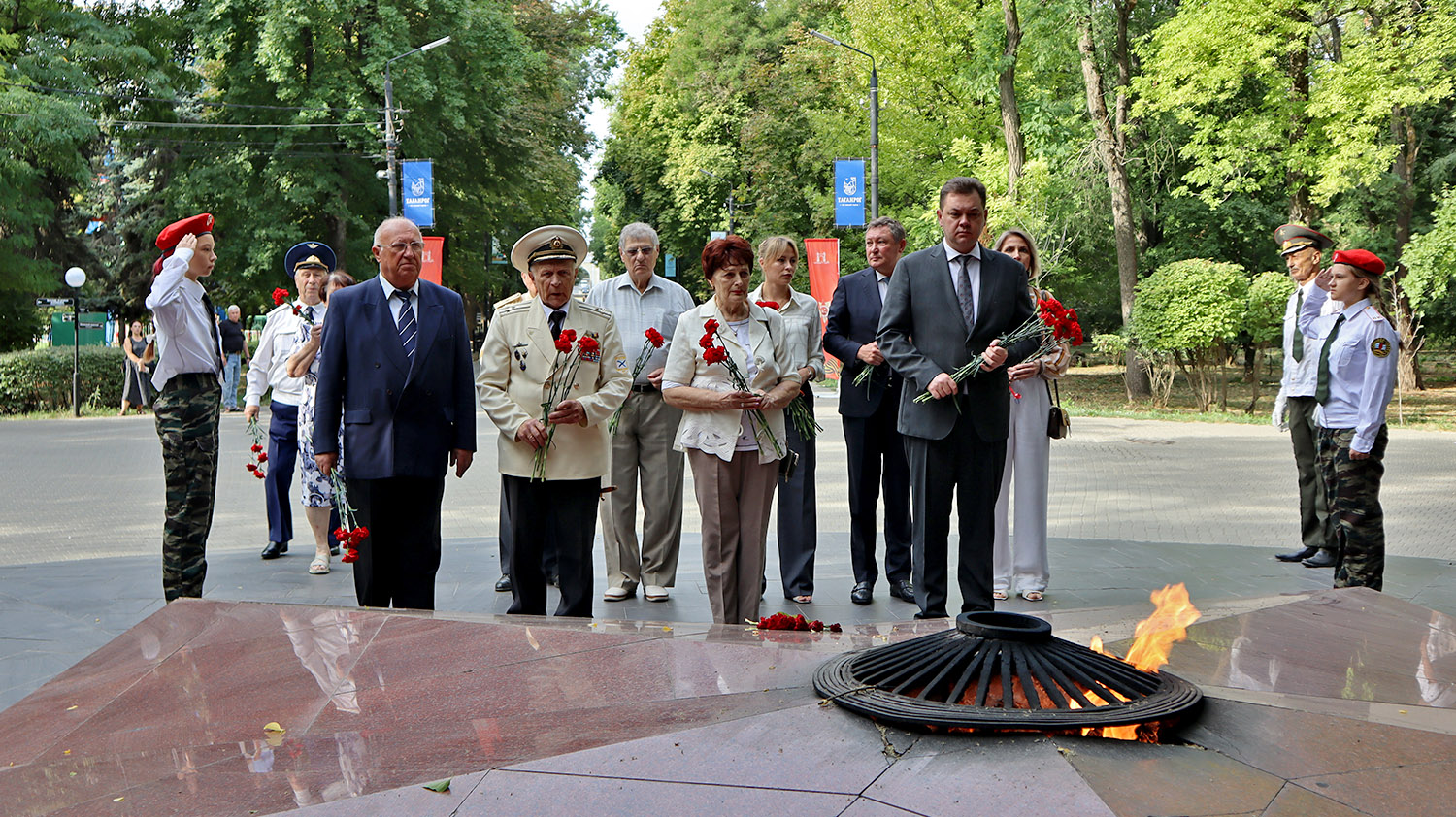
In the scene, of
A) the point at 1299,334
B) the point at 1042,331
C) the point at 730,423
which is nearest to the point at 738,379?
the point at 730,423

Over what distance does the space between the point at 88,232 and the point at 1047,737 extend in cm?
4796

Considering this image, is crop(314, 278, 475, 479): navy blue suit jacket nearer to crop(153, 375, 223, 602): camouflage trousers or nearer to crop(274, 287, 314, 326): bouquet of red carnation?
crop(153, 375, 223, 602): camouflage trousers

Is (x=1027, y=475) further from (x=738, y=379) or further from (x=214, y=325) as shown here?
(x=214, y=325)

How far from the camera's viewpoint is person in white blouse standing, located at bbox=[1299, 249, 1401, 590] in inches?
241

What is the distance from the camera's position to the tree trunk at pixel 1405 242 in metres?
22.8

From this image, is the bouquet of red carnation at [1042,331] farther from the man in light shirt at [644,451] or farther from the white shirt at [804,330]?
the man in light shirt at [644,451]

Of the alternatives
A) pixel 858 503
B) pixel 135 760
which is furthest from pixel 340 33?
pixel 135 760

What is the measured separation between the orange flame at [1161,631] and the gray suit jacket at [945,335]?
1.29 metres

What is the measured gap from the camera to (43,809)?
2.77m

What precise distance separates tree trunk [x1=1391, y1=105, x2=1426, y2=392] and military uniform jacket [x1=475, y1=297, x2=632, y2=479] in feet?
66.6

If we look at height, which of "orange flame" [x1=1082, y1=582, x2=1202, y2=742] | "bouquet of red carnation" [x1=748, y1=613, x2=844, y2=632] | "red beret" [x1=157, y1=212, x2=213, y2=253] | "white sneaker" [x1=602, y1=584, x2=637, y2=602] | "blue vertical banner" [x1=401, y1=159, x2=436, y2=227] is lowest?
"white sneaker" [x1=602, y1=584, x2=637, y2=602]

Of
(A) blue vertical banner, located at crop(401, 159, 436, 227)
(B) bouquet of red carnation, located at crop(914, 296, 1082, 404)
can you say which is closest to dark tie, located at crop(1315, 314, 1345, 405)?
(B) bouquet of red carnation, located at crop(914, 296, 1082, 404)

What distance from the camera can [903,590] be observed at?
6.74 metres

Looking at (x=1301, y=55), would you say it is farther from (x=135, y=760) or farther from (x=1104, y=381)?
(x=135, y=760)
